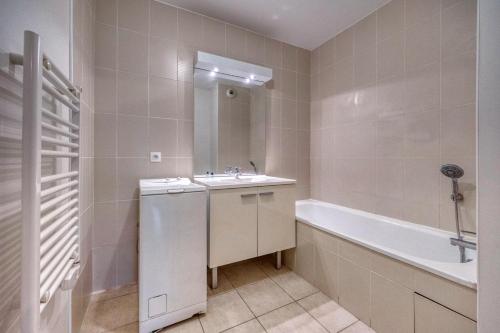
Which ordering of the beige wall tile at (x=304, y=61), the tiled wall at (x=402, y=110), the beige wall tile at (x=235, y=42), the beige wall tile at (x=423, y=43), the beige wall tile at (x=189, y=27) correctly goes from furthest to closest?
the beige wall tile at (x=304, y=61) < the beige wall tile at (x=235, y=42) < the beige wall tile at (x=189, y=27) < the beige wall tile at (x=423, y=43) < the tiled wall at (x=402, y=110)

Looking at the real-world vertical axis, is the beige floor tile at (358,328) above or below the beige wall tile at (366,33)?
below

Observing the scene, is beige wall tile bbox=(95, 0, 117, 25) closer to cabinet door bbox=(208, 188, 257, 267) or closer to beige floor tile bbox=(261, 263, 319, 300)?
cabinet door bbox=(208, 188, 257, 267)

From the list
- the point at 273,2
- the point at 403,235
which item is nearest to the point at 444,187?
the point at 403,235

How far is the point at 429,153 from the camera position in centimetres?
162

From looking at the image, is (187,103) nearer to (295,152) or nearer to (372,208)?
(295,152)

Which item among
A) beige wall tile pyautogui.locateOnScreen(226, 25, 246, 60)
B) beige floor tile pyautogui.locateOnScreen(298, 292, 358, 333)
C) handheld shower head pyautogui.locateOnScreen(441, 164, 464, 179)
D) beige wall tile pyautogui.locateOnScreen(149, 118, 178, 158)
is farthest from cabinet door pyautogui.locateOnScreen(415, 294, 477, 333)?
beige wall tile pyautogui.locateOnScreen(226, 25, 246, 60)

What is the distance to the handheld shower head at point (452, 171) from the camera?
1398mm

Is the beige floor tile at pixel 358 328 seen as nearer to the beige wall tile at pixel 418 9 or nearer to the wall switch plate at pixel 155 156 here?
the wall switch plate at pixel 155 156

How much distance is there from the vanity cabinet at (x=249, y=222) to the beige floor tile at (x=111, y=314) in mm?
619

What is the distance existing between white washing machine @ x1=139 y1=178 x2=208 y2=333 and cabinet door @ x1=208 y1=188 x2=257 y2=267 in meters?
0.18

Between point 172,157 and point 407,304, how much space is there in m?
1.96

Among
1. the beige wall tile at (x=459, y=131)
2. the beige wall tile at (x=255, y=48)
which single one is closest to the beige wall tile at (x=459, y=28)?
the beige wall tile at (x=459, y=131)

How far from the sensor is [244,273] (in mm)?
1970

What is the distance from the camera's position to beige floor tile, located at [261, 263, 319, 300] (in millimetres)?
1685
